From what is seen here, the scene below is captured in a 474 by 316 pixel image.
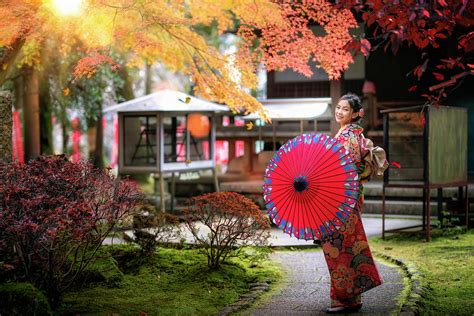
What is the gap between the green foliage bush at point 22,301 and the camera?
611 centimetres

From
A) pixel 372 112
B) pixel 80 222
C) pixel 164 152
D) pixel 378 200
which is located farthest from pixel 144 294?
pixel 372 112

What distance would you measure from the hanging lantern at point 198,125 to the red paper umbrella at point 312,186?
9.68 meters

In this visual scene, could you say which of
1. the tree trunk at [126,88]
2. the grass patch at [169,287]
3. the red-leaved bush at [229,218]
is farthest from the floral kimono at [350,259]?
the tree trunk at [126,88]

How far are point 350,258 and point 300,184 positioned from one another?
0.97 meters

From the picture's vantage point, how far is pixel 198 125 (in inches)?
669

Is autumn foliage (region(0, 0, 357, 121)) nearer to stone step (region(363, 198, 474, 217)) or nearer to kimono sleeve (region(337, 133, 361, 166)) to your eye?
stone step (region(363, 198, 474, 217))

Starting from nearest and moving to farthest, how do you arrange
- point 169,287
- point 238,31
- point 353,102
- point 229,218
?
point 353,102
point 169,287
point 229,218
point 238,31

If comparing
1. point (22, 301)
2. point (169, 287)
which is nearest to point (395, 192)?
point (169, 287)

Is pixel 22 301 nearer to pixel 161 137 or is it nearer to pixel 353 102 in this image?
pixel 353 102

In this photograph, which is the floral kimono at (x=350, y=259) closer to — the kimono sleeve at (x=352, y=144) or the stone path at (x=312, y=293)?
the kimono sleeve at (x=352, y=144)

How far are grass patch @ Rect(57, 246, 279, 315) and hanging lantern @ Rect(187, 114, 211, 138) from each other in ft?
22.1

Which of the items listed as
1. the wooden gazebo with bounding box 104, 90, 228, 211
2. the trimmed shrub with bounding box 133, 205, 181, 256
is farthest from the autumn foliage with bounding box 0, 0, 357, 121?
the trimmed shrub with bounding box 133, 205, 181, 256

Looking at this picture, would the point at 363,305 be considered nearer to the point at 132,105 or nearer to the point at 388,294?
the point at 388,294

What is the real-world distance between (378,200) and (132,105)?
6.07 m
